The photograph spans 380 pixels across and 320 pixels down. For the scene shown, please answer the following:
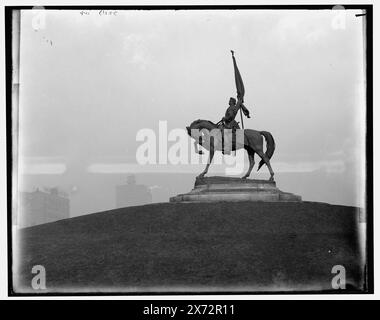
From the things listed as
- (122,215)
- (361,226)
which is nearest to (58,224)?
(122,215)

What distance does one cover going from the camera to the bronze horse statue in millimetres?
20203

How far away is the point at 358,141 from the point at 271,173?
3.32m

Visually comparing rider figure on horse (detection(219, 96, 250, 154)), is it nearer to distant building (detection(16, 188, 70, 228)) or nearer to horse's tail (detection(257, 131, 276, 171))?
horse's tail (detection(257, 131, 276, 171))

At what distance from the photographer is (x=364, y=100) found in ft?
57.6

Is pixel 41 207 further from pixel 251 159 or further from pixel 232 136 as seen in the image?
pixel 251 159

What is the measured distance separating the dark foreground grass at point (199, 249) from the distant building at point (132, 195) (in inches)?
12.1

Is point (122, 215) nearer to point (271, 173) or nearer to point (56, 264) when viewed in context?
point (56, 264)

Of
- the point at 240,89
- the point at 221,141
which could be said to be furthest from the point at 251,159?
the point at 240,89

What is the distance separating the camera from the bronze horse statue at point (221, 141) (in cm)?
2020

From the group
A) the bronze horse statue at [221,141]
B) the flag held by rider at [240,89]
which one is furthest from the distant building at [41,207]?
the flag held by rider at [240,89]

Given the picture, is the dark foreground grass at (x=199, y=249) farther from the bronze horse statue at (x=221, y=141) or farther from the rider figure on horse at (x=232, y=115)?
the rider figure on horse at (x=232, y=115)

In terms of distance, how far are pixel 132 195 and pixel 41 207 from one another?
2.25 metres

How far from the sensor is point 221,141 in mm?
20594

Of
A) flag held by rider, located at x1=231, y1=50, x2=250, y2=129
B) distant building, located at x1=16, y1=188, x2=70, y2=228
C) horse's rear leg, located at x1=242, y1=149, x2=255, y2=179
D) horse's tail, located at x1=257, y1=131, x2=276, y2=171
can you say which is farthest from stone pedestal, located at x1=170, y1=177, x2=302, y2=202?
distant building, located at x1=16, y1=188, x2=70, y2=228
